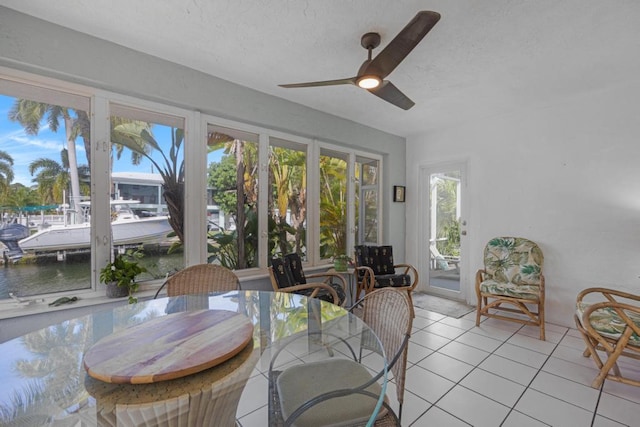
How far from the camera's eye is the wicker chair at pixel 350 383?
1.08 meters

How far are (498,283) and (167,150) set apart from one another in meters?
3.78

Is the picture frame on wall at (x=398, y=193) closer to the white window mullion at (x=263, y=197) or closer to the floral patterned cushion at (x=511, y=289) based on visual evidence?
the floral patterned cushion at (x=511, y=289)

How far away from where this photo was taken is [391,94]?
2.13 metres

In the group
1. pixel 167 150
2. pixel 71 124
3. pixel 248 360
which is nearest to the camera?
pixel 248 360

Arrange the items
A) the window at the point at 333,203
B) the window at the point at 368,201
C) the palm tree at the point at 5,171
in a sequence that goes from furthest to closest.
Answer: the window at the point at 368,201, the window at the point at 333,203, the palm tree at the point at 5,171

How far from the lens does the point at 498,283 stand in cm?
310

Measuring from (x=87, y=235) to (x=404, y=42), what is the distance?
2.66 meters

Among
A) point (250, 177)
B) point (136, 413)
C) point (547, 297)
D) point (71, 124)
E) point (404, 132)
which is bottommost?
point (547, 297)

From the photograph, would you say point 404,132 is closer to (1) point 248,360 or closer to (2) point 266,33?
(2) point 266,33

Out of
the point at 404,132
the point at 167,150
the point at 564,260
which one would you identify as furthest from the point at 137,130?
the point at 564,260

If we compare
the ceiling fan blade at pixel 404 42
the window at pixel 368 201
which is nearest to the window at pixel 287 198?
the window at pixel 368 201

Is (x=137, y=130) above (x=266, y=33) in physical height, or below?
below

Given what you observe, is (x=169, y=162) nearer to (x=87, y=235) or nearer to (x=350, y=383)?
(x=87, y=235)

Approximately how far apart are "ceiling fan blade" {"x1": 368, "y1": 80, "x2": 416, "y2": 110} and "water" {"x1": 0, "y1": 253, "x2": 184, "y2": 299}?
2.63 m
